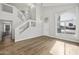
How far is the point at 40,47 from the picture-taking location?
1.88 m

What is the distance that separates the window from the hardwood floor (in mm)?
215

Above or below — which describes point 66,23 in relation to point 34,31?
above

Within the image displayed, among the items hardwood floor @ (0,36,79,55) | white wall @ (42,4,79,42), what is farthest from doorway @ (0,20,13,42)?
white wall @ (42,4,79,42)

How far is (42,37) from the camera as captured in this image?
6.19ft

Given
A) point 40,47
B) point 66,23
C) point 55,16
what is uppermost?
point 55,16

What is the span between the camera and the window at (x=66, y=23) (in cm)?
185

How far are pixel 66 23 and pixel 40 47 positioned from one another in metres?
0.66

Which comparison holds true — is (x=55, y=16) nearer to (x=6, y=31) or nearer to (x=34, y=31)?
(x=34, y=31)

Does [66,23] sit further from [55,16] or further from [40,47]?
[40,47]

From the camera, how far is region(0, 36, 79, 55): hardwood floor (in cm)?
184

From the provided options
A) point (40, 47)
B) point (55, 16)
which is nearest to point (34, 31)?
point (40, 47)

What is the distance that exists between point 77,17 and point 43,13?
2.06 ft
